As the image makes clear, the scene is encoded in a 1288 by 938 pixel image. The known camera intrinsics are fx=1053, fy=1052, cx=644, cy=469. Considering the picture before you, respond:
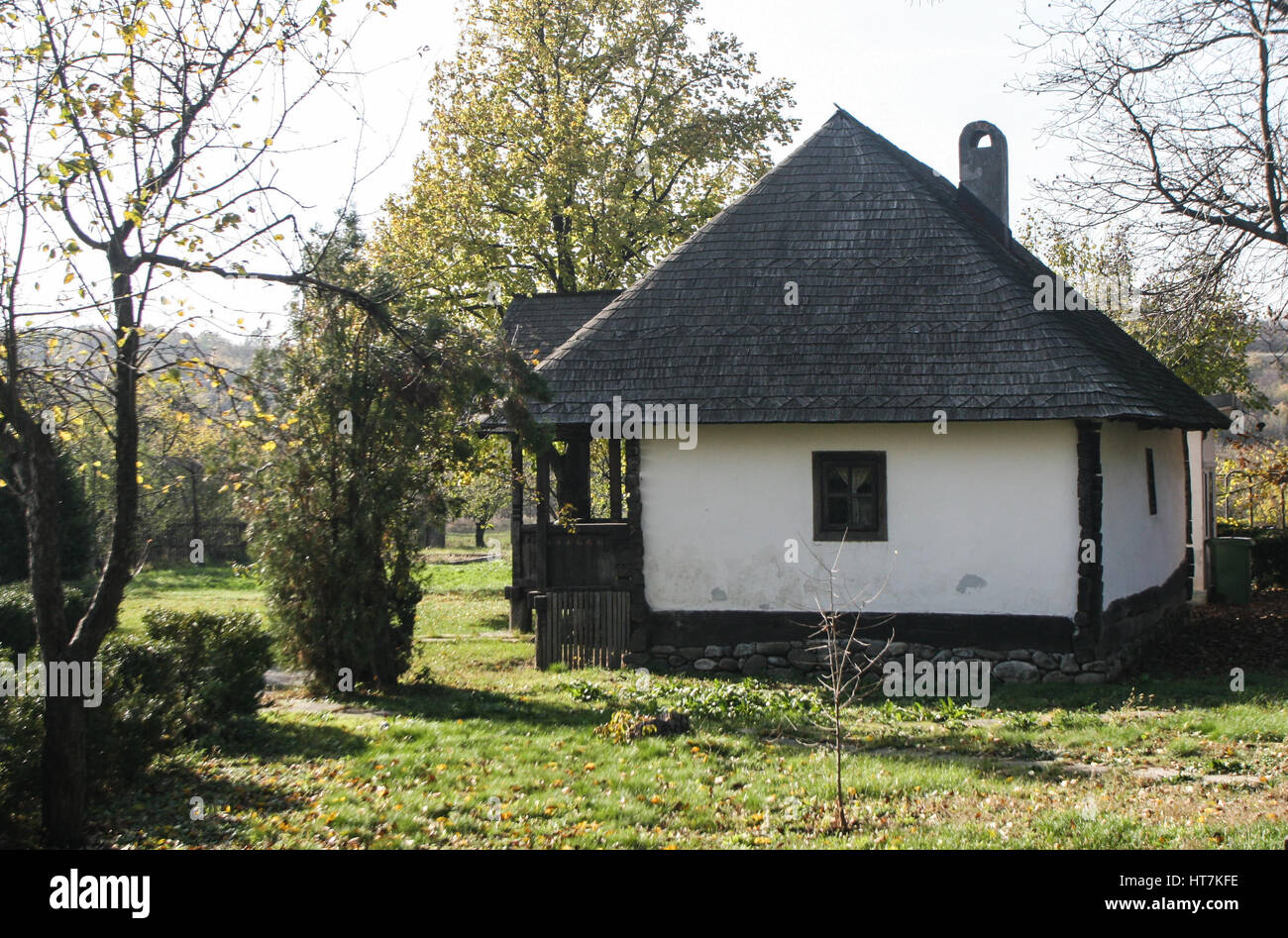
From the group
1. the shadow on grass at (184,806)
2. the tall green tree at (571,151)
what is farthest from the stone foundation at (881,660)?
the tall green tree at (571,151)

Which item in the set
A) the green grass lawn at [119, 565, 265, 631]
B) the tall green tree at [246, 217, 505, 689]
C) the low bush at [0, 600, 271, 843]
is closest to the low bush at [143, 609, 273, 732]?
the low bush at [0, 600, 271, 843]

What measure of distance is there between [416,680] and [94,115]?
7427 mm

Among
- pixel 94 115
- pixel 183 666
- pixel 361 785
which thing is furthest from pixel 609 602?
pixel 94 115

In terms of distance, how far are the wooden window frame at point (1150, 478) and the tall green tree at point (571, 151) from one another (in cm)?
1321

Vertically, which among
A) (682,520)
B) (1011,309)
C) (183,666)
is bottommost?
(183,666)

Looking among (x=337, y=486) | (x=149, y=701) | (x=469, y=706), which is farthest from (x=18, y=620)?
(x=149, y=701)

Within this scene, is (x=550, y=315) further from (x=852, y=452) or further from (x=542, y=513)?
(x=852, y=452)

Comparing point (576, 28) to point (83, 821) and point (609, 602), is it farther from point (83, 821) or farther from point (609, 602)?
point (83, 821)

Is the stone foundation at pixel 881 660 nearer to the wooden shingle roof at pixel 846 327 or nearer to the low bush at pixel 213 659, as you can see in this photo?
the wooden shingle roof at pixel 846 327

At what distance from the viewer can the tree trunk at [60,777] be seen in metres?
6.21

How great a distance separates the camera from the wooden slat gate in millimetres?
13672

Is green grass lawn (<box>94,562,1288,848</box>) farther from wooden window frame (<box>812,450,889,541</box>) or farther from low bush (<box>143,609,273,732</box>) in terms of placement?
wooden window frame (<box>812,450,889,541</box>)

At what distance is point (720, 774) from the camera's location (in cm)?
802

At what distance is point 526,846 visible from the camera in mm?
6016
